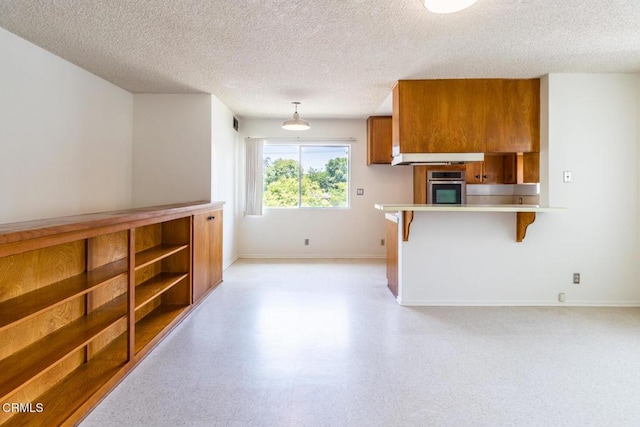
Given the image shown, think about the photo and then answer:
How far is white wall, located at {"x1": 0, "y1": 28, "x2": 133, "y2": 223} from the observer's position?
2.55m

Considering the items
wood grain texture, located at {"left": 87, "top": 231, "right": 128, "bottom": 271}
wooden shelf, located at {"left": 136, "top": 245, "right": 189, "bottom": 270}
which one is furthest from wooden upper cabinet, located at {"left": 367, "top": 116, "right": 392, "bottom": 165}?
wood grain texture, located at {"left": 87, "top": 231, "right": 128, "bottom": 271}

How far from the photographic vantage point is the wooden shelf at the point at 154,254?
2.47 metres

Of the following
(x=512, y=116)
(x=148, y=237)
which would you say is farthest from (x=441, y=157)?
(x=148, y=237)

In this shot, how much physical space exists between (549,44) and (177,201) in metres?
4.16

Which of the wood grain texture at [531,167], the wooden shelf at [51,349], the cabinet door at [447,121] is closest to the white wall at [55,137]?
the wooden shelf at [51,349]

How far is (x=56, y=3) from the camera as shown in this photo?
2.14 m

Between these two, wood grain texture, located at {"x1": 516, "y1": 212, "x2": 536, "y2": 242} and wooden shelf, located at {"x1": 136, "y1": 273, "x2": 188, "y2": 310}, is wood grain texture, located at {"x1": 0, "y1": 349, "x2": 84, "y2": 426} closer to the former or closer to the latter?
wooden shelf, located at {"x1": 136, "y1": 273, "x2": 188, "y2": 310}

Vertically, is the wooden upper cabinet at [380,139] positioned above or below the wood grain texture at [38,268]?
above

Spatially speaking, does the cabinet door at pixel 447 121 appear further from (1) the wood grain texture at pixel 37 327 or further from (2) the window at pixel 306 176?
(1) the wood grain texture at pixel 37 327

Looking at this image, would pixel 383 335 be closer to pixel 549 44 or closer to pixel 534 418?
pixel 534 418

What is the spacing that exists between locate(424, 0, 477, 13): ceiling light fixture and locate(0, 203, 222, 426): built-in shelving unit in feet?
7.31

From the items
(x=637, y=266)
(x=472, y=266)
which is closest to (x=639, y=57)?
(x=637, y=266)

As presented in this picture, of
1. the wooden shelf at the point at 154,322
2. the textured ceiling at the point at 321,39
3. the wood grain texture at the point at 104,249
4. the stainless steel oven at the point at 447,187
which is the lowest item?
the wooden shelf at the point at 154,322

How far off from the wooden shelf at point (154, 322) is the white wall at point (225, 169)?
5.30 ft
